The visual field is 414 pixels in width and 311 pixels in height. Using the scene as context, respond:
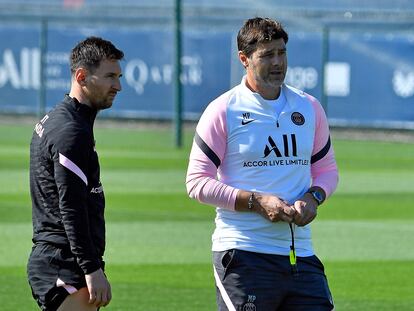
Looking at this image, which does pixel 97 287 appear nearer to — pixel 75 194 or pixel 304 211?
pixel 75 194

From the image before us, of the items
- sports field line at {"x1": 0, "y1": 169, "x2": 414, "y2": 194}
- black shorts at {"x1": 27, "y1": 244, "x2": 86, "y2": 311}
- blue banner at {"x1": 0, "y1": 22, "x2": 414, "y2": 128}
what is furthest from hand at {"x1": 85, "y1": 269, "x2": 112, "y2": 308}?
blue banner at {"x1": 0, "y1": 22, "x2": 414, "y2": 128}

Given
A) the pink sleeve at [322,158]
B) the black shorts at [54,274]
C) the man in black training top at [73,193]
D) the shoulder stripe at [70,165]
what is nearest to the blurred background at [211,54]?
the pink sleeve at [322,158]

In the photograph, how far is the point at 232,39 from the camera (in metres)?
32.7

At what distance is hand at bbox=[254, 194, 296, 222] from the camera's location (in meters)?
6.38

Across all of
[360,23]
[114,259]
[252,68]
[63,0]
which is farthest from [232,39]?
[252,68]

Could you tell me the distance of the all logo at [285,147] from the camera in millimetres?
6555

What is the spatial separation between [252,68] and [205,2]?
31.3m

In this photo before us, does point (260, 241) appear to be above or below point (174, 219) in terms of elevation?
above

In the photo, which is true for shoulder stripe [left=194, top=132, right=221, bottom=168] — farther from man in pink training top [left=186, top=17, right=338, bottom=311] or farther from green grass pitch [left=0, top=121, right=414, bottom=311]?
green grass pitch [left=0, top=121, right=414, bottom=311]

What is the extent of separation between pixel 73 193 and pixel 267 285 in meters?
1.05

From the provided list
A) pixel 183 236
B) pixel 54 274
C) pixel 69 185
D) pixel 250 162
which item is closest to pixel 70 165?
pixel 69 185

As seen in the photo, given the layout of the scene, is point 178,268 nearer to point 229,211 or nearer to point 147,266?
point 147,266

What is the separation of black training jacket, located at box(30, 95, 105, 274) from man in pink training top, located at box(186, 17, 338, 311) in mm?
547

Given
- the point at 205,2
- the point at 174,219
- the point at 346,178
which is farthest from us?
the point at 205,2
